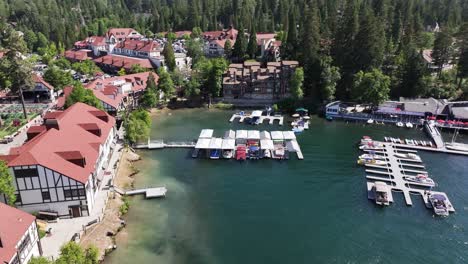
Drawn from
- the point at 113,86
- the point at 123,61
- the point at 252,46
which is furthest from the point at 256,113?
the point at 123,61

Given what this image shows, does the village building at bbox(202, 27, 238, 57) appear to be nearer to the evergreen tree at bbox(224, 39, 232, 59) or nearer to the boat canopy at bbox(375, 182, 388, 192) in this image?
the evergreen tree at bbox(224, 39, 232, 59)

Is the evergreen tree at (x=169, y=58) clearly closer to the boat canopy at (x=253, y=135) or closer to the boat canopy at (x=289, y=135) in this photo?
the boat canopy at (x=253, y=135)

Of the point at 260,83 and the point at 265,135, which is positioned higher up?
the point at 260,83

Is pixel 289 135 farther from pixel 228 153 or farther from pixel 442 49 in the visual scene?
pixel 442 49

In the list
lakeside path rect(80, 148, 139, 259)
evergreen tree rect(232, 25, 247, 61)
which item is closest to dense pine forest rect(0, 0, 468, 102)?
evergreen tree rect(232, 25, 247, 61)

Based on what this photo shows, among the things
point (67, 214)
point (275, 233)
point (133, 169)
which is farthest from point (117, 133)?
point (275, 233)


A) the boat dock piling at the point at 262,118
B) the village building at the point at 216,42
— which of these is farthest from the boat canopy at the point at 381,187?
the village building at the point at 216,42

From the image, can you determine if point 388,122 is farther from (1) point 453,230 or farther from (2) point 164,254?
(2) point 164,254
